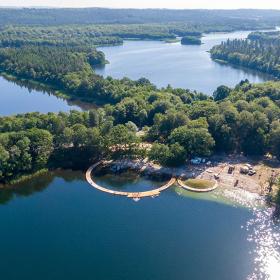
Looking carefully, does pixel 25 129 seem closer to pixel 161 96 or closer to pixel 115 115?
pixel 115 115

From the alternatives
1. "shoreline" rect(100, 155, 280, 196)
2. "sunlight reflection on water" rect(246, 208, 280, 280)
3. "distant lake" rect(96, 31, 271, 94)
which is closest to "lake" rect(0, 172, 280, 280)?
"sunlight reflection on water" rect(246, 208, 280, 280)

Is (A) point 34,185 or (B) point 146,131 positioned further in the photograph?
(B) point 146,131

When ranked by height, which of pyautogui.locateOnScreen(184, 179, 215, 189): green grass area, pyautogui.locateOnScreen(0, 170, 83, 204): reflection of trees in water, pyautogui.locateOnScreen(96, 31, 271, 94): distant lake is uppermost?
pyautogui.locateOnScreen(96, 31, 271, 94): distant lake

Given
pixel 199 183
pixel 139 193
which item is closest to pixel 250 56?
pixel 199 183

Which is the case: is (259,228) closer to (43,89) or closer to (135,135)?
(135,135)

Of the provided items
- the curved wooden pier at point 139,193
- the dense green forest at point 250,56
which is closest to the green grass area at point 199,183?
the curved wooden pier at point 139,193

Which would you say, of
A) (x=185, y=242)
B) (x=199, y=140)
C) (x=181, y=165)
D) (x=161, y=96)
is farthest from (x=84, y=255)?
(x=161, y=96)

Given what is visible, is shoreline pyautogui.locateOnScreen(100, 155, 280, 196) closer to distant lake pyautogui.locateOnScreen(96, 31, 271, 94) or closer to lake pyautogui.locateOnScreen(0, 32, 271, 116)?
lake pyautogui.locateOnScreen(0, 32, 271, 116)
